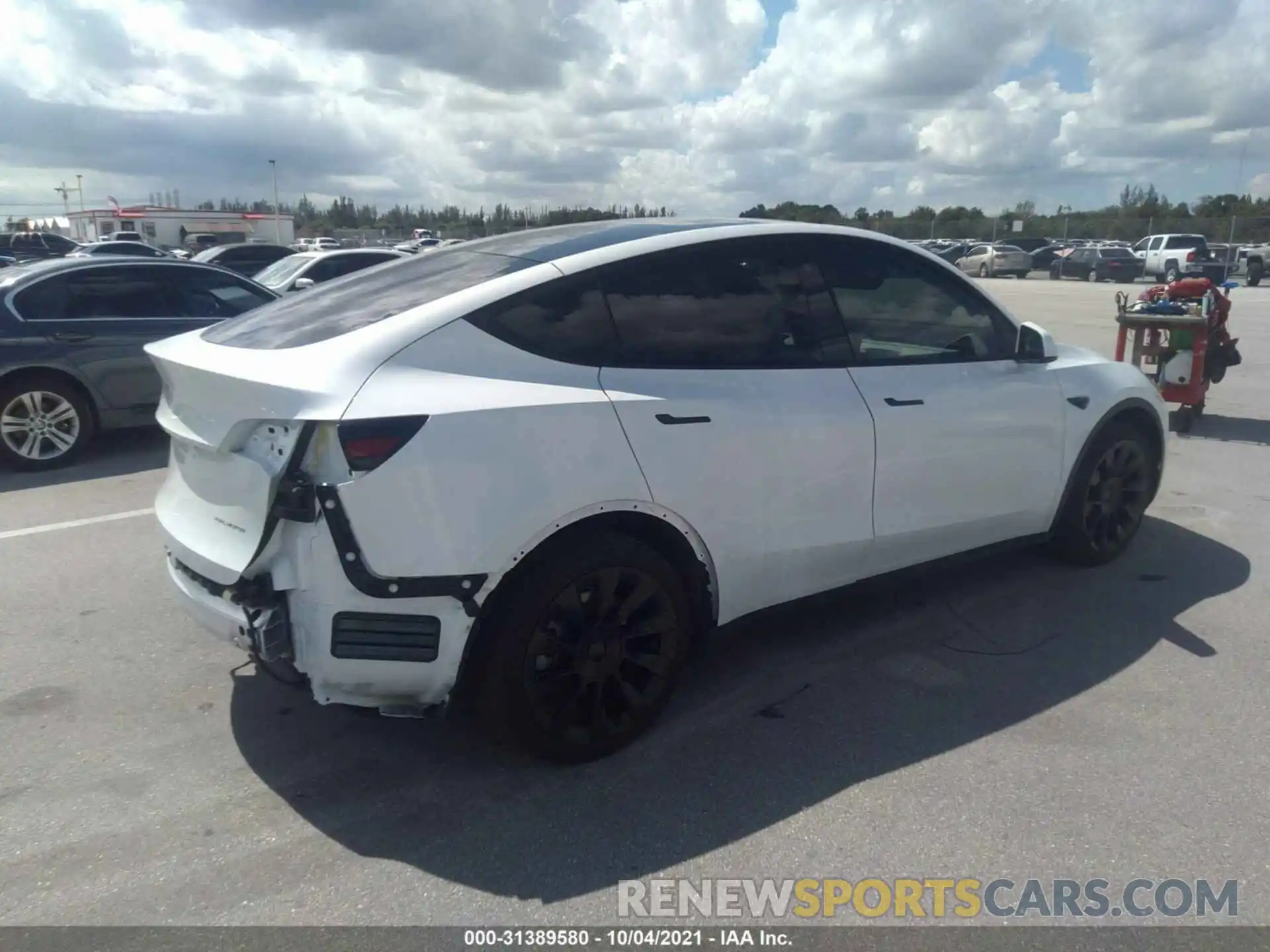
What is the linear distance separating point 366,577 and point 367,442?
388 mm

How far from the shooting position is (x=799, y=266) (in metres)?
3.91

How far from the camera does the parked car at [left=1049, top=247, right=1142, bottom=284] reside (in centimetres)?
3703

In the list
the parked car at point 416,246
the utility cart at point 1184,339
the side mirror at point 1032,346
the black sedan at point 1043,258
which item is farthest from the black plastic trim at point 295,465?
the black sedan at point 1043,258

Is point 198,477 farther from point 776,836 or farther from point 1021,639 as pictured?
point 1021,639

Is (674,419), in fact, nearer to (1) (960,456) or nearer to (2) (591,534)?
(2) (591,534)

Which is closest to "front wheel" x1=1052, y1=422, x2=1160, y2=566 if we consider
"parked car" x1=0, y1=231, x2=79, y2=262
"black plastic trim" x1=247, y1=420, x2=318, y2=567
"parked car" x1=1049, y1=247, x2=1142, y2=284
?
"black plastic trim" x1=247, y1=420, x2=318, y2=567

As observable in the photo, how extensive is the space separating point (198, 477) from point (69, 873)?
4.06 ft

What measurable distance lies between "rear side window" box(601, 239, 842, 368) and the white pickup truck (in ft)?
115

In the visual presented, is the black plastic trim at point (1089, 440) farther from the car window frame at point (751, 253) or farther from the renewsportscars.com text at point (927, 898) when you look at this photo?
the renewsportscars.com text at point (927, 898)

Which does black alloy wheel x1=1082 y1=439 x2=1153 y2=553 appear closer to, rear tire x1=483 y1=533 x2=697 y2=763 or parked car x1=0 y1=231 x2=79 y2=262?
rear tire x1=483 y1=533 x2=697 y2=763

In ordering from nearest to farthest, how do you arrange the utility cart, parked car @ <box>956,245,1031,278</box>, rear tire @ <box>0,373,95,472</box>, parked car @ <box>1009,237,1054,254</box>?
rear tire @ <box>0,373,95,472</box>
the utility cart
parked car @ <box>956,245,1031,278</box>
parked car @ <box>1009,237,1054,254</box>

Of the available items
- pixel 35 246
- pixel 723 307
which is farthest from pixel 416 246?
pixel 723 307

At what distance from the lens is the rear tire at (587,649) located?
3061 millimetres

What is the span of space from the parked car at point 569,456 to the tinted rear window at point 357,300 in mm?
21
